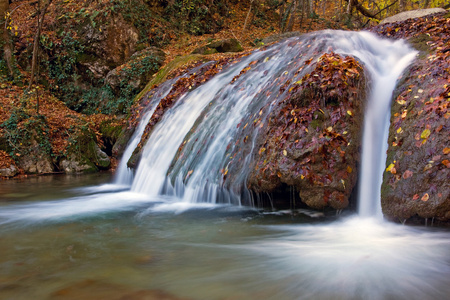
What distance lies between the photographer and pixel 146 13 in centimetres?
1652

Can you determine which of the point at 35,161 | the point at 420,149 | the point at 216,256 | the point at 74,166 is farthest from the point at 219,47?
the point at 216,256

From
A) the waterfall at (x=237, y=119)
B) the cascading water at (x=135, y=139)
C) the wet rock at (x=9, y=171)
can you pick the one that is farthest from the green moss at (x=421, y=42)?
the wet rock at (x=9, y=171)

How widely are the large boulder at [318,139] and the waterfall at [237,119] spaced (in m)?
0.28

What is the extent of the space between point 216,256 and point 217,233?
714mm

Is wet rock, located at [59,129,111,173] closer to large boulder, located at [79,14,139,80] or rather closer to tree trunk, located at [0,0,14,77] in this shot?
large boulder, located at [79,14,139,80]

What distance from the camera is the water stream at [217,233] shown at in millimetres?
2533

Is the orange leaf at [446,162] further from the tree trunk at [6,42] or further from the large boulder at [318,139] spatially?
the tree trunk at [6,42]

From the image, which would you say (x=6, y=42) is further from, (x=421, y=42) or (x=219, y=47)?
(x=421, y=42)

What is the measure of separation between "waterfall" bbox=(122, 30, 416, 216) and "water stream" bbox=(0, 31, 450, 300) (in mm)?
29

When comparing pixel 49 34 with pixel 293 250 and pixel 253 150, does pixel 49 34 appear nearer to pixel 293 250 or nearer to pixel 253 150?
pixel 253 150

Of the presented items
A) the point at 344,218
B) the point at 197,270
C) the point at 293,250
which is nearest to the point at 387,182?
the point at 344,218

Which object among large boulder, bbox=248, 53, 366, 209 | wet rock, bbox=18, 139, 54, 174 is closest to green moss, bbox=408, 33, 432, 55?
large boulder, bbox=248, 53, 366, 209

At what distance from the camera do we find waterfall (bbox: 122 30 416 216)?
15.8 ft

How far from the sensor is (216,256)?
125 inches
